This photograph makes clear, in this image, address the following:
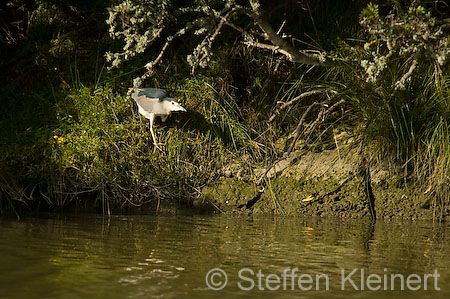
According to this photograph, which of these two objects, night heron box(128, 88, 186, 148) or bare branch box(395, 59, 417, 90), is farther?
night heron box(128, 88, 186, 148)

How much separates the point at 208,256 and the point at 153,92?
7.32 ft

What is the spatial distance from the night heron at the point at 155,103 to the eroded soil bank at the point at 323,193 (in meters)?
0.84

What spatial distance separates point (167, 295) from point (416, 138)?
11.1 ft

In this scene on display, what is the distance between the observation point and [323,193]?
6.18 metres

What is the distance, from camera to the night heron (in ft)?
19.7

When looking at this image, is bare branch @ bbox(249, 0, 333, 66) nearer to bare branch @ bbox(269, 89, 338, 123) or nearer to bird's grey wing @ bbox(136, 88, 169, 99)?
bare branch @ bbox(269, 89, 338, 123)

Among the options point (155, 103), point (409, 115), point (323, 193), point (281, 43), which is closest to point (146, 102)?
point (155, 103)

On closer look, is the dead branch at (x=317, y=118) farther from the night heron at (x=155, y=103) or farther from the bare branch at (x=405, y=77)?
the night heron at (x=155, y=103)

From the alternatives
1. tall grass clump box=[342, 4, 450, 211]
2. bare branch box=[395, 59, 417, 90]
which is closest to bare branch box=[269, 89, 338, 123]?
tall grass clump box=[342, 4, 450, 211]

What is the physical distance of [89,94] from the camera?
6.51 metres

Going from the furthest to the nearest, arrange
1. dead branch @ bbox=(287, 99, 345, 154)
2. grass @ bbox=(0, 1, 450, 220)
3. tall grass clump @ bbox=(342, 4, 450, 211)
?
dead branch @ bbox=(287, 99, 345, 154) → grass @ bbox=(0, 1, 450, 220) → tall grass clump @ bbox=(342, 4, 450, 211)

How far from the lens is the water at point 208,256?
3441 millimetres

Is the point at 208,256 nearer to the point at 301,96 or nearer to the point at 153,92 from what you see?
the point at 153,92

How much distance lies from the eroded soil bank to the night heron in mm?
836
